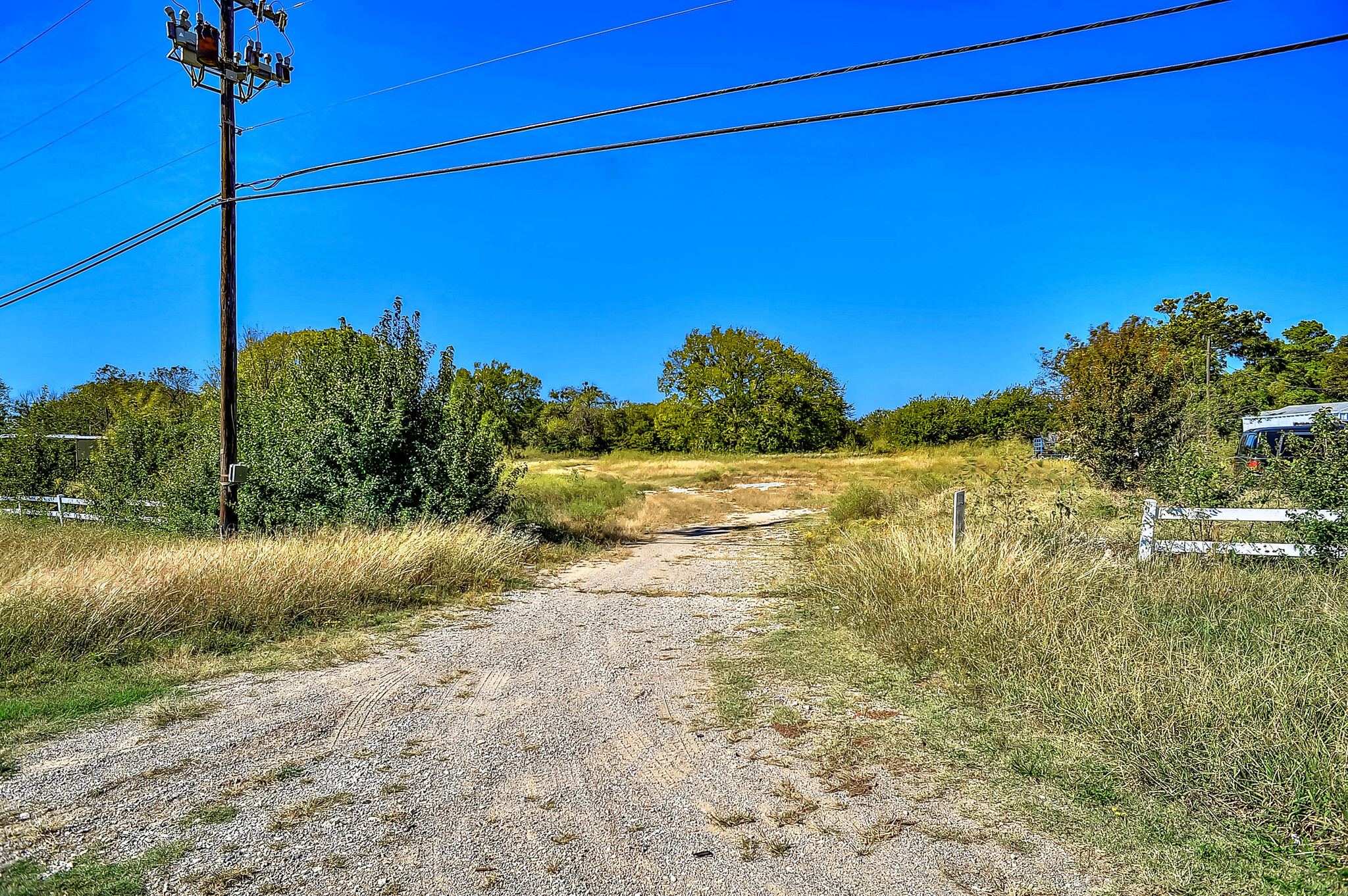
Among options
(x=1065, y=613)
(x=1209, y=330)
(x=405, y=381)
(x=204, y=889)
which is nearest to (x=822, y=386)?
(x=1209, y=330)

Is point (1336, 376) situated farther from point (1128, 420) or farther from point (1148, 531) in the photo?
point (1148, 531)

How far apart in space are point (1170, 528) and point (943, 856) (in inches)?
271

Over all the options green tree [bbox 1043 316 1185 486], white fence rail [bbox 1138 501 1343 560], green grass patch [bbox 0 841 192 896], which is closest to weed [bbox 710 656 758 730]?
green grass patch [bbox 0 841 192 896]

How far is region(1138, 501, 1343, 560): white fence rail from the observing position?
26.6ft

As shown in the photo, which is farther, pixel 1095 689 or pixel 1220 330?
pixel 1220 330

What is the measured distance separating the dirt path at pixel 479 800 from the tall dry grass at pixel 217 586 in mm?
1545

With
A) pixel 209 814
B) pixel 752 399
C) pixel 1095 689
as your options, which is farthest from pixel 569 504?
pixel 752 399

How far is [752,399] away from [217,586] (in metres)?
50.9

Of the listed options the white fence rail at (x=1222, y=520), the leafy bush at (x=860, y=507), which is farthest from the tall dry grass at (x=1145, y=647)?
the leafy bush at (x=860, y=507)

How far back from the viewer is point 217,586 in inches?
316

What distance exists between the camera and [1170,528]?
28.8 feet

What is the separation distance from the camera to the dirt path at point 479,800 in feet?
11.1

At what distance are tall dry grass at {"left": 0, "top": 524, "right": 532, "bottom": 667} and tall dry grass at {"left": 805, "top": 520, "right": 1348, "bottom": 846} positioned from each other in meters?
5.08

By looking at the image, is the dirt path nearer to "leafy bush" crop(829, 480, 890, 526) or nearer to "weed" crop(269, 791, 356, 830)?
"weed" crop(269, 791, 356, 830)
